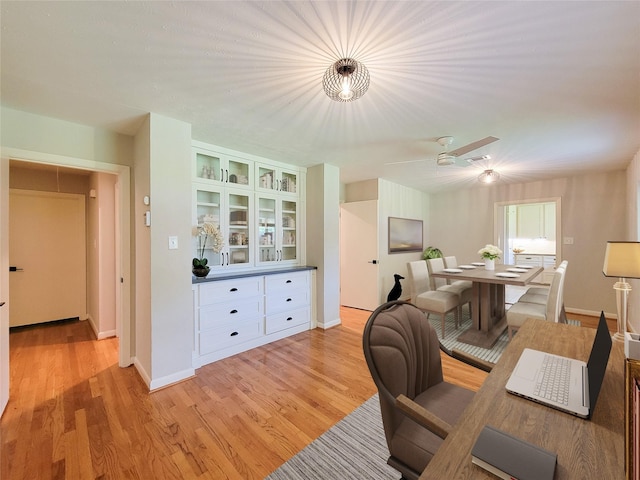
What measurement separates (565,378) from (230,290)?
8.89 ft

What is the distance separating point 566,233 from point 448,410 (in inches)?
196

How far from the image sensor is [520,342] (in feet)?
4.68

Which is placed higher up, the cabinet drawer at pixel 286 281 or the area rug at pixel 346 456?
the cabinet drawer at pixel 286 281

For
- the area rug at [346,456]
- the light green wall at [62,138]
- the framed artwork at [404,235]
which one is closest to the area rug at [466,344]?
the framed artwork at [404,235]

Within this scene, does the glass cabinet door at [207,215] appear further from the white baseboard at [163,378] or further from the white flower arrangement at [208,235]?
the white baseboard at [163,378]

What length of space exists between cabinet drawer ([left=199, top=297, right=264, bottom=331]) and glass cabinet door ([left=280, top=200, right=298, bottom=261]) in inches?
32.8

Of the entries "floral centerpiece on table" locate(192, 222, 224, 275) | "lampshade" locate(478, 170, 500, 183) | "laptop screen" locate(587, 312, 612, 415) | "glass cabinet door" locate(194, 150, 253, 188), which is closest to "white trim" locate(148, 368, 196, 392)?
"floral centerpiece on table" locate(192, 222, 224, 275)

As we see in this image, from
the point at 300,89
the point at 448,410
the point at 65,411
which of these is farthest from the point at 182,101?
the point at 448,410

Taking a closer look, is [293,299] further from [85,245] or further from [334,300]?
[85,245]

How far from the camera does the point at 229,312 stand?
296cm

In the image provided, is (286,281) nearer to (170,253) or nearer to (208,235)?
(208,235)

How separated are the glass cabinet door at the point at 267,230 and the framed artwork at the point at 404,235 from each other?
2.37 m

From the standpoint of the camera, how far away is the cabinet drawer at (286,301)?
334 centimetres

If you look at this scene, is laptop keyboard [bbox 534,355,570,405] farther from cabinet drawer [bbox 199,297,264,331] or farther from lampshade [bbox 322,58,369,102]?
cabinet drawer [bbox 199,297,264,331]
